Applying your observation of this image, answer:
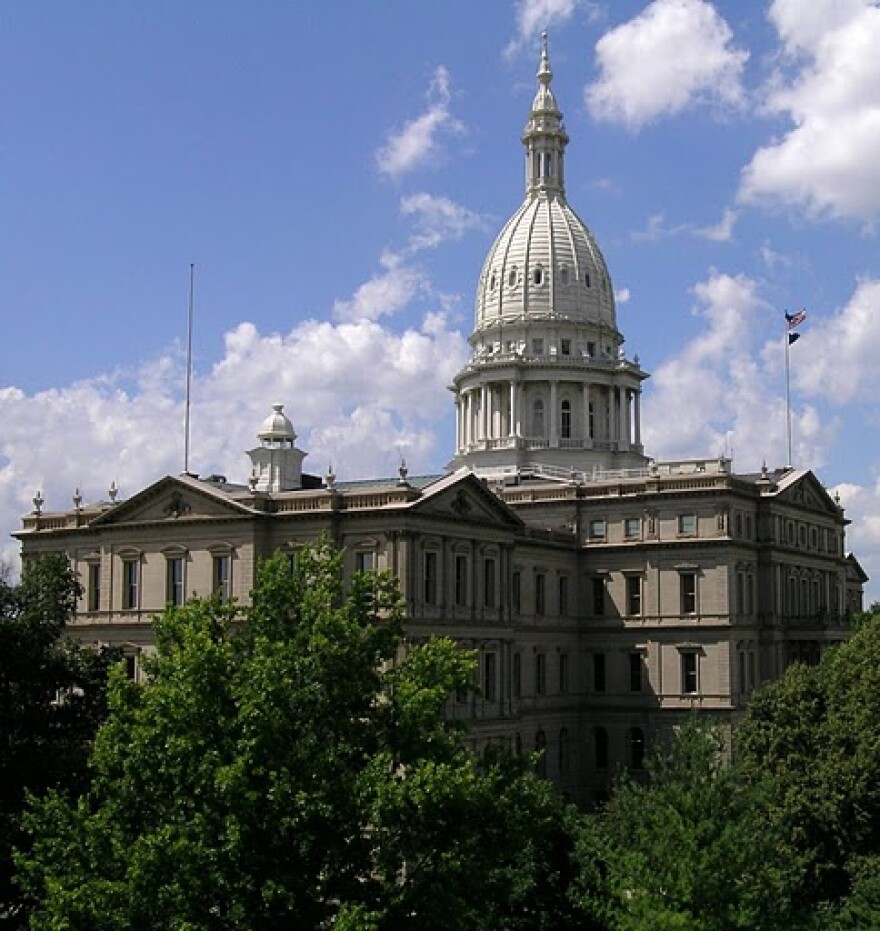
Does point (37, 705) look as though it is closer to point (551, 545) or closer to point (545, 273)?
point (551, 545)

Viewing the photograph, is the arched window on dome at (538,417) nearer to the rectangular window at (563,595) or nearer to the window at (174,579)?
the rectangular window at (563,595)

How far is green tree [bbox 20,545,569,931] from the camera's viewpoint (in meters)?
36.1

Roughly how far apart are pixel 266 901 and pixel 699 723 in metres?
17.4

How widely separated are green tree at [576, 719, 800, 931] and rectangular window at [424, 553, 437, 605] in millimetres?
30776

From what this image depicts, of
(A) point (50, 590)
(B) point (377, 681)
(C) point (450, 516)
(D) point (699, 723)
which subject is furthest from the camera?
(C) point (450, 516)

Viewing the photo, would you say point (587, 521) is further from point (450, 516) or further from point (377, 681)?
point (377, 681)

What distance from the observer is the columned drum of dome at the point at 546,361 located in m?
115

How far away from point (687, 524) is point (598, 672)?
1130cm

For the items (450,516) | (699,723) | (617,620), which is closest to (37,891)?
(699,723)

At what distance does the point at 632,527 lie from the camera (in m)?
92.2

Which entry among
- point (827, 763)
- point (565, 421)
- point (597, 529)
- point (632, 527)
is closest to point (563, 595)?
point (597, 529)

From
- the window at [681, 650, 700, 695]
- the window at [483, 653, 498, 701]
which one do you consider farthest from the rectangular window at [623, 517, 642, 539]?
the window at [483, 653, 498, 701]

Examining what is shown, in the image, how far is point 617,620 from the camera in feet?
305

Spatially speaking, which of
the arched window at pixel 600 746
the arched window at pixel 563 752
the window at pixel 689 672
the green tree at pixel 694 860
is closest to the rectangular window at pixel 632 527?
the window at pixel 689 672
